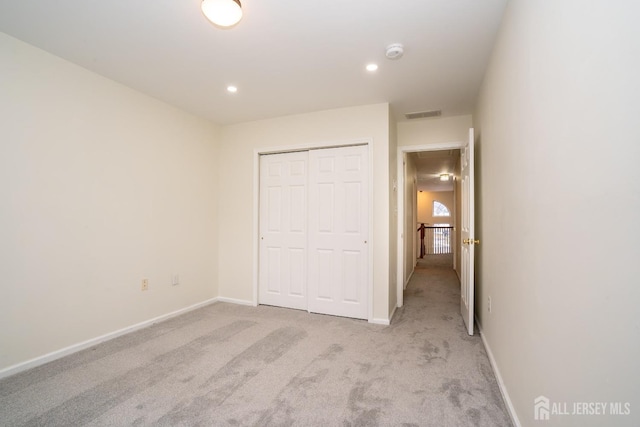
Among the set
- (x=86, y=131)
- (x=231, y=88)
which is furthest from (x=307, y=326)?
(x=86, y=131)

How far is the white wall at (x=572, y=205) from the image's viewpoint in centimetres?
72

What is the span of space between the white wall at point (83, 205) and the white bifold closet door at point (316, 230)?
102 centimetres

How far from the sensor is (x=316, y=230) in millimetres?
3584

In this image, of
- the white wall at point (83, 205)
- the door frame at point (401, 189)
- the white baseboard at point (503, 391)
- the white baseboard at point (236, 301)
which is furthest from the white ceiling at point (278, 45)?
the white baseboard at point (236, 301)

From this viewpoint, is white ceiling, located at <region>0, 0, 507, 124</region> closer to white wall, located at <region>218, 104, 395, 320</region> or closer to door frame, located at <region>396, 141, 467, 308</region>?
white wall, located at <region>218, 104, 395, 320</region>

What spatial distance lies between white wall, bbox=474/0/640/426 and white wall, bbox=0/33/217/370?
3328mm

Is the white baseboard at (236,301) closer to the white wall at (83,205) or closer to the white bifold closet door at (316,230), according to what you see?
the white bifold closet door at (316,230)

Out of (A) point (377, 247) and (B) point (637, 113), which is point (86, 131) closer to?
(A) point (377, 247)

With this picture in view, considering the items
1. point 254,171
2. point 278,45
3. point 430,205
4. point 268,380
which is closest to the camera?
point 268,380

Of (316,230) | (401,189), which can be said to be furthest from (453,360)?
(401,189)

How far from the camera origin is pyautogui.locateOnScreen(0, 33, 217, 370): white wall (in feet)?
7.07

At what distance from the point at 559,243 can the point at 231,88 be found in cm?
297
